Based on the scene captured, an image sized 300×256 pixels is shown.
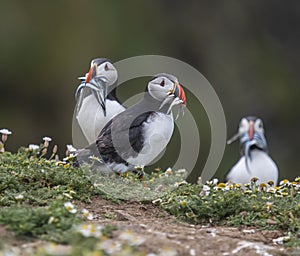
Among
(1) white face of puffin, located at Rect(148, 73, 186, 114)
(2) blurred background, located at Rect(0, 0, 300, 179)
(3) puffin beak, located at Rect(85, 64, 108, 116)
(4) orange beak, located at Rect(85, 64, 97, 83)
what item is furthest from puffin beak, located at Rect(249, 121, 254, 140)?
(2) blurred background, located at Rect(0, 0, 300, 179)

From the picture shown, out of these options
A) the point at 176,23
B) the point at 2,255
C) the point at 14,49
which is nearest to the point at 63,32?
the point at 14,49

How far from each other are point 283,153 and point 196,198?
1246 centimetres

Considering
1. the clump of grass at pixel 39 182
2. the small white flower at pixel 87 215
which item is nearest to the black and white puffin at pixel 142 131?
the clump of grass at pixel 39 182

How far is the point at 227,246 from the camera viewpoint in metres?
4.76

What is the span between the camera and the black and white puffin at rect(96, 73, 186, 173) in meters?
6.68

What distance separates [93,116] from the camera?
7.68m

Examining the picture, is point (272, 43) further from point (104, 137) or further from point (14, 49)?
point (104, 137)

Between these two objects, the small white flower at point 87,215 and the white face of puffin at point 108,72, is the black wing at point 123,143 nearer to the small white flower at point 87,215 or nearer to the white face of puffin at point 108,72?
the white face of puffin at point 108,72

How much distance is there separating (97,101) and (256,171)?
12.5 ft

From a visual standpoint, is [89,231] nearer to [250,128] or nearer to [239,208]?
[239,208]

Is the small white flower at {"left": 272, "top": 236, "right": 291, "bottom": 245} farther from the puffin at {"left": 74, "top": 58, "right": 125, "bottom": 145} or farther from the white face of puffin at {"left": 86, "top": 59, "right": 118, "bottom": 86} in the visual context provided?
the white face of puffin at {"left": 86, "top": 59, "right": 118, "bottom": 86}

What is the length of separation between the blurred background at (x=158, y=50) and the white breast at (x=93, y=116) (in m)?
9.45

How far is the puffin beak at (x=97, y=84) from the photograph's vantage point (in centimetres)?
759

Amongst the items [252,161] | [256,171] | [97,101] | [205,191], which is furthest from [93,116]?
[252,161]
